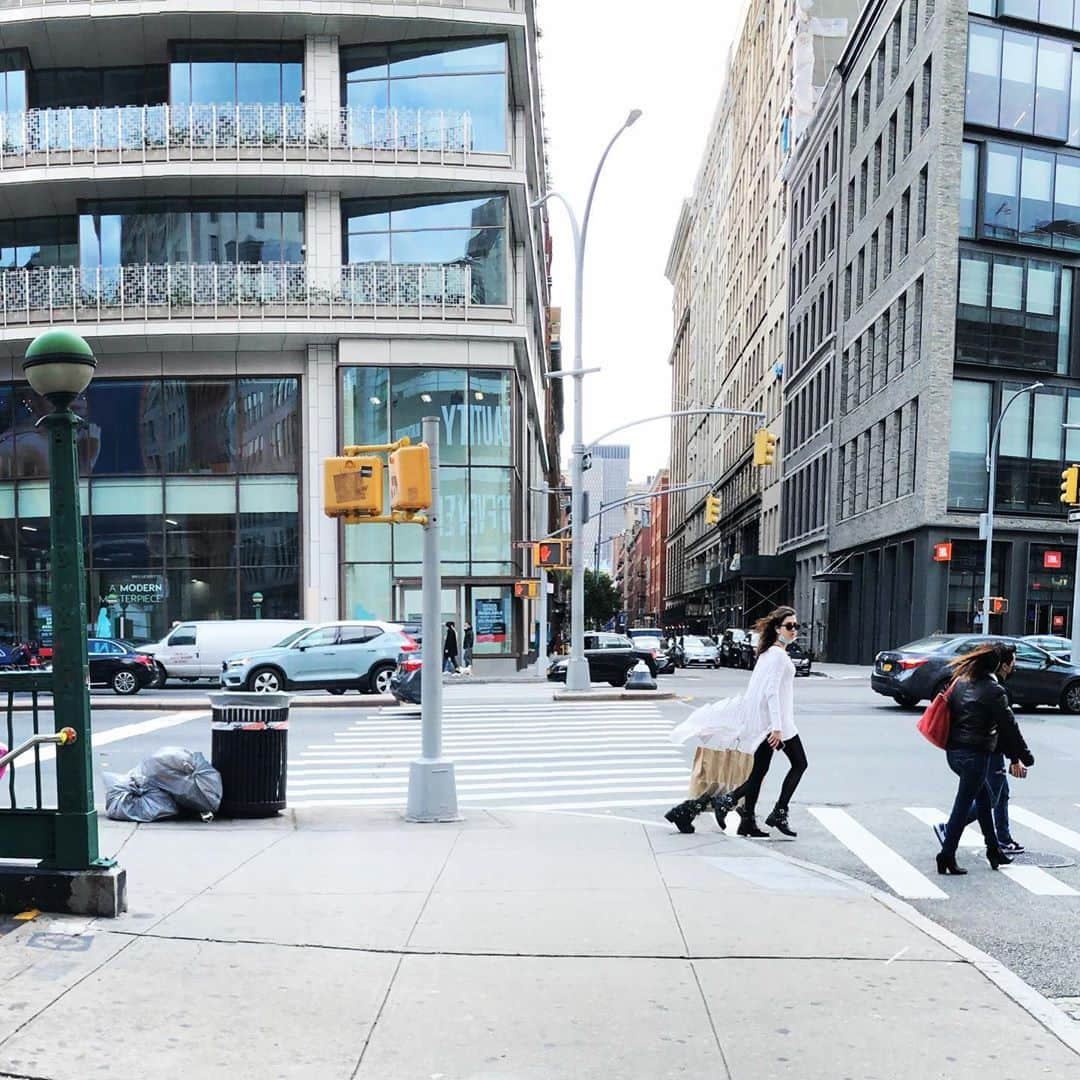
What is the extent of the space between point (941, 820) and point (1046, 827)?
0.91m

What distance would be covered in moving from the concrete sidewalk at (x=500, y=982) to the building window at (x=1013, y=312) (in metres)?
36.1

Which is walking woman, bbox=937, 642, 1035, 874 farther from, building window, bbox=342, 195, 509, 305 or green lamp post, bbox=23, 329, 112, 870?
building window, bbox=342, 195, 509, 305

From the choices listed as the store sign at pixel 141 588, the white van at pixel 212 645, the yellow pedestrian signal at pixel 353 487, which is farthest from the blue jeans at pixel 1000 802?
the store sign at pixel 141 588

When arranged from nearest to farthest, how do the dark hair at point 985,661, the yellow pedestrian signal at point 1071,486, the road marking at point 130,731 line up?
1. the dark hair at point 985,661
2. the road marking at point 130,731
3. the yellow pedestrian signal at point 1071,486

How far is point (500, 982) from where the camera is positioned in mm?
4980

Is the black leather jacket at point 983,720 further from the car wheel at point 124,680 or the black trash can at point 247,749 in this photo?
the car wheel at point 124,680

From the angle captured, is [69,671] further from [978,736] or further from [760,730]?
[978,736]

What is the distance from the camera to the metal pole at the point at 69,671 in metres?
5.71

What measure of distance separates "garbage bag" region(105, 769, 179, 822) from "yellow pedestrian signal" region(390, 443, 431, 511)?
124 inches

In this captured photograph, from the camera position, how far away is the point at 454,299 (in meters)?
33.2

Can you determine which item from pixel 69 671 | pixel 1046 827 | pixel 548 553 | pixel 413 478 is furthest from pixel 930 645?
pixel 69 671

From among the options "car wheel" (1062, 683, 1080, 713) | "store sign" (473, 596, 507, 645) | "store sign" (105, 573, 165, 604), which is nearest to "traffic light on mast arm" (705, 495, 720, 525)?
"store sign" (473, 596, 507, 645)

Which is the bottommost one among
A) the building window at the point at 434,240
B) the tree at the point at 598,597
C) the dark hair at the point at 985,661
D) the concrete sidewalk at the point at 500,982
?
the tree at the point at 598,597

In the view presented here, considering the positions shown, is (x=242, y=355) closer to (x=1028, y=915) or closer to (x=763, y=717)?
(x=763, y=717)
